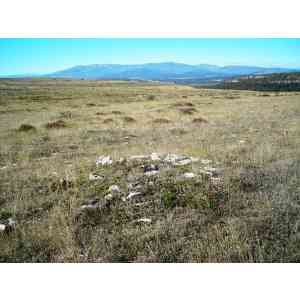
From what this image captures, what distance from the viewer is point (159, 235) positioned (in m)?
3.20

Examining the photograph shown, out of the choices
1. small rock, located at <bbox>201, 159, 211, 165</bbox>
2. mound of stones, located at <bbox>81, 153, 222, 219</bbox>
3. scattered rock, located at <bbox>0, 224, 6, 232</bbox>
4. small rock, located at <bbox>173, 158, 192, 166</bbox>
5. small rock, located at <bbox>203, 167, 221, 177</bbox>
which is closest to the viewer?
scattered rock, located at <bbox>0, 224, 6, 232</bbox>

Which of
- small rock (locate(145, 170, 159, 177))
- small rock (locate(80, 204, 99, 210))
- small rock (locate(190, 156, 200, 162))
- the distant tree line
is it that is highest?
the distant tree line

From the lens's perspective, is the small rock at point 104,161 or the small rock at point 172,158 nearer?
the small rock at point 172,158

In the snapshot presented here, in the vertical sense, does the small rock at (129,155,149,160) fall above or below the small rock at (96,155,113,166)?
above

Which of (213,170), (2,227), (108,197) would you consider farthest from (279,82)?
(2,227)

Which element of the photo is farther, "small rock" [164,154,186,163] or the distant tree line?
the distant tree line

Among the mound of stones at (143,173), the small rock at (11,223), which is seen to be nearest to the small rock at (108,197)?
the mound of stones at (143,173)

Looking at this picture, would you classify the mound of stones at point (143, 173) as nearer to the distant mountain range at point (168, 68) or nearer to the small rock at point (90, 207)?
the small rock at point (90, 207)

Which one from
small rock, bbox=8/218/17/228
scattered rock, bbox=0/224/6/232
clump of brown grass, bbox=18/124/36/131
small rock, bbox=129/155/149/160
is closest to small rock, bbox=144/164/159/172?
small rock, bbox=129/155/149/160

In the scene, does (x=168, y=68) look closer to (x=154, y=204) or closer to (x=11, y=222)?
(x=154, y=204)

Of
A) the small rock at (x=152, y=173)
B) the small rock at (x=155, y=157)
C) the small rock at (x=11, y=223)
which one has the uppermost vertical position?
the small rock at (x=155, y=157)

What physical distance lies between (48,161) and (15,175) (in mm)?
904

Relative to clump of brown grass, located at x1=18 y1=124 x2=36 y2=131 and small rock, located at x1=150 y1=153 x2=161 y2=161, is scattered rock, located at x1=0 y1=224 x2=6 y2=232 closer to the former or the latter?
small rock, located at x1=150 y1=153 x2=161 y2=161
